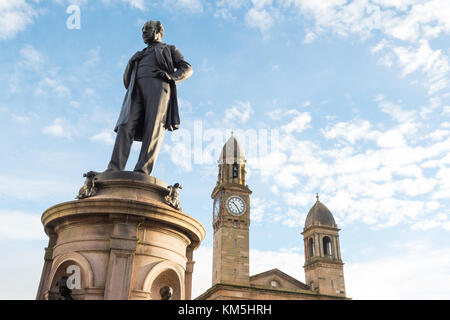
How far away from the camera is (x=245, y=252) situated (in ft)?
164

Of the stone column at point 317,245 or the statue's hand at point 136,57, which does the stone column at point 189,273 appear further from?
the stone column at point 317,245

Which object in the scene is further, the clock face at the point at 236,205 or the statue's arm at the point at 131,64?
the clock face at the point at 236,205

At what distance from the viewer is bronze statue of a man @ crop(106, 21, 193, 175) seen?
24.5 ft

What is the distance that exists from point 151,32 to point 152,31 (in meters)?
0.03

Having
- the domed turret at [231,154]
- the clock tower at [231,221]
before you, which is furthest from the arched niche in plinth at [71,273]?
the domed turret at [231,154]

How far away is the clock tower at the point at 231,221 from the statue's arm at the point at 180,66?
137ft

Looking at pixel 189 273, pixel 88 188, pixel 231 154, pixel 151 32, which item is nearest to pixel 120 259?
pixel 88 188

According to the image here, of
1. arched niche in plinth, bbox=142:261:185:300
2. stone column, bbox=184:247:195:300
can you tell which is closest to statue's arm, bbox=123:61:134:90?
stone column, bbox=184:247:195:300

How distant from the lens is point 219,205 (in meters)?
52.2

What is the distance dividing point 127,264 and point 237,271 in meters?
44.1

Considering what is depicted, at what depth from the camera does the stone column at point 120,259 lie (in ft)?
18.8

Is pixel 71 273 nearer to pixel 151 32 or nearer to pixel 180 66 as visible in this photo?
pixel 180 66

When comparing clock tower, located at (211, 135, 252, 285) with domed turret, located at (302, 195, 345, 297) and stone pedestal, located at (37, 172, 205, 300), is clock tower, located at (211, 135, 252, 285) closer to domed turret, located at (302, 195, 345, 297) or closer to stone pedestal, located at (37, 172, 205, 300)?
domed turret, located at (302, 195, 345, 297)
